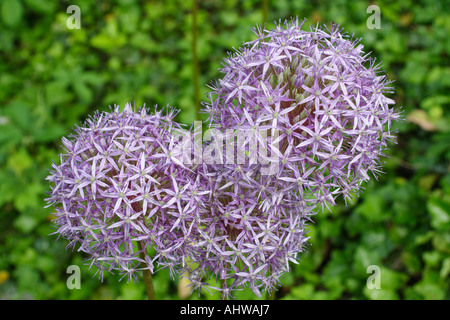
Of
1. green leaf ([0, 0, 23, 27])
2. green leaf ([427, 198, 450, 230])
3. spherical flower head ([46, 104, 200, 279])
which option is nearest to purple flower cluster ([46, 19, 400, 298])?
spherical flower head ([46, 104, 200, 279])

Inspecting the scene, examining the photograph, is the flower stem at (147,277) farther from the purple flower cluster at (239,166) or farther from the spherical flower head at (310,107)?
the spherical flower head at (310,107)

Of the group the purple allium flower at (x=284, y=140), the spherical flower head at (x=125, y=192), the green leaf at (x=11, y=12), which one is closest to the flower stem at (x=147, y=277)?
the spherical flower head at (x=125, y=192)

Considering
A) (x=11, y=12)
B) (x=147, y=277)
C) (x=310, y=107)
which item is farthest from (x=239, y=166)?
(x=11, y=12)

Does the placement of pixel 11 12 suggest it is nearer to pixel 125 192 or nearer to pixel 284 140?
pixel 125 192

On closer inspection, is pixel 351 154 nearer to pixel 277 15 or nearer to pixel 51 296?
pixel 51 296

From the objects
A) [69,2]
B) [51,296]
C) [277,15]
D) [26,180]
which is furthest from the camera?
[69,2]

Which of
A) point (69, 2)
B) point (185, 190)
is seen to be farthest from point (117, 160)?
point (69, 2)
